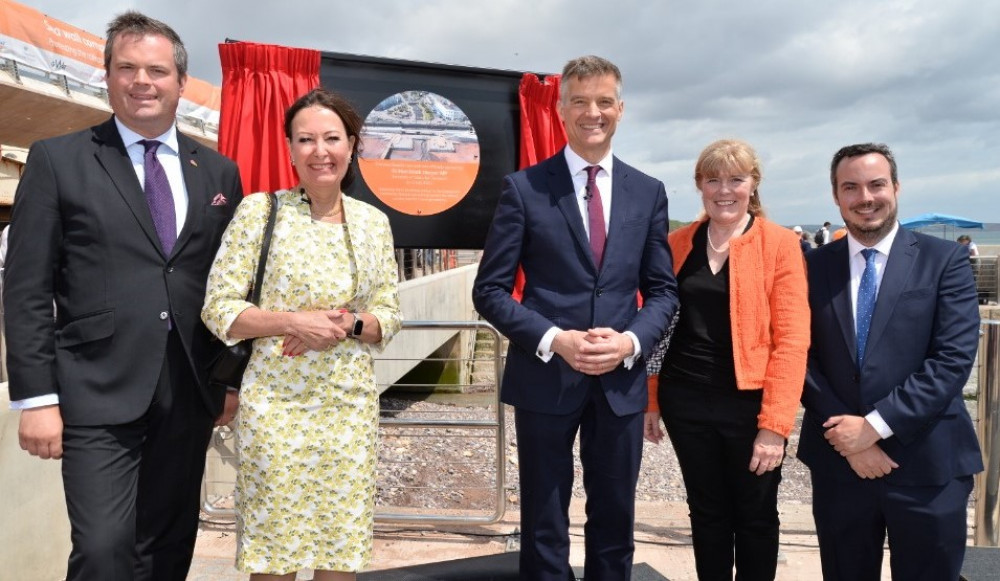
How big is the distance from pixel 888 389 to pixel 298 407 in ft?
6.50

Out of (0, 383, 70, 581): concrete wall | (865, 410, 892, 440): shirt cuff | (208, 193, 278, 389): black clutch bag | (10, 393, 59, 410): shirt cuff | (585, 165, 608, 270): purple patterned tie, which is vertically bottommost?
(0, 383, 70, 581): concrete wall

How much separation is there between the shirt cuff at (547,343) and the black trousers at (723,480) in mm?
605

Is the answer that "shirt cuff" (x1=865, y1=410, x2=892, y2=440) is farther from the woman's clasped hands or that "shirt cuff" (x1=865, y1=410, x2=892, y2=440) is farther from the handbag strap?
the handbag strap

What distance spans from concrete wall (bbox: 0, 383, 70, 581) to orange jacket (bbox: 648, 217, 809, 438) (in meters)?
2.97

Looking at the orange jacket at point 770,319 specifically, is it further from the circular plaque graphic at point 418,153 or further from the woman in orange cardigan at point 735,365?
the circular plaque graphic at point 418,153

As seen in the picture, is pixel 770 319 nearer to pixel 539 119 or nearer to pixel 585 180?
pixel 585 180

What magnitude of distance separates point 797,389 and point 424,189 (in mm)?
2215

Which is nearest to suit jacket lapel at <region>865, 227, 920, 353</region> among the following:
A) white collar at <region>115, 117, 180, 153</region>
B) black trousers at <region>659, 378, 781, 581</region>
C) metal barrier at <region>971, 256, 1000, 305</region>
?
black trousers at <region>659, 378, 781, 581</region>

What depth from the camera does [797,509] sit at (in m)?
4.39

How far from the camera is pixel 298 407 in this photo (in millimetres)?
2184

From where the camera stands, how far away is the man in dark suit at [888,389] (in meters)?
2.31

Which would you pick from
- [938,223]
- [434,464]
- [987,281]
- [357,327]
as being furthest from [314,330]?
[938,223]

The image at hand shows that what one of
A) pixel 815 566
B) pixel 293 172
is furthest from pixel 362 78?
pixel 815 566

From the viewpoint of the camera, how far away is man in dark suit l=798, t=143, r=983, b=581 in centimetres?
231
